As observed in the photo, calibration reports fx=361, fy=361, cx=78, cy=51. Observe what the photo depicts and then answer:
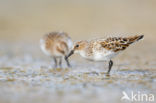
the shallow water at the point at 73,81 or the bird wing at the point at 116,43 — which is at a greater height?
the bird wing at the point at 116,43

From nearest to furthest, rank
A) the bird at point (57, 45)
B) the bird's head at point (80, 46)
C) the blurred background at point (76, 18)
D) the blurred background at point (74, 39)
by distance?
the blurred background at point (74, 39), the bird's head at point (80, 46), the bird at point (57, 45), the blurred background at point (76, 18)

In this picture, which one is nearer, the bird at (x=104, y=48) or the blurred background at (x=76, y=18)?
the bird at (x=104, y=48)

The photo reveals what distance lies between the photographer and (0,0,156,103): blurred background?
22.4 feet

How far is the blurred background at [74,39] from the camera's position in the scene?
22.4ft

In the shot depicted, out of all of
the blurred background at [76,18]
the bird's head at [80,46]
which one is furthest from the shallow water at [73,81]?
the blurred background at [76,18]

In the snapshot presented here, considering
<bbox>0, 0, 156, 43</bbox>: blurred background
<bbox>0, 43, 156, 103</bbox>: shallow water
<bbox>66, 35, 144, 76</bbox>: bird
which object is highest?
<bbox>0, 0, 156, 43</bbox>: blurred background

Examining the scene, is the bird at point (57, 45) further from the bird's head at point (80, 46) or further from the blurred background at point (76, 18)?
the blurred background at point (76, 18)

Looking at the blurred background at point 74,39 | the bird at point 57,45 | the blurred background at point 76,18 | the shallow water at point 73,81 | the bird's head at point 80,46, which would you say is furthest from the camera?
the blurred background at point 76,18

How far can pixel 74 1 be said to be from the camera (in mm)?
19625

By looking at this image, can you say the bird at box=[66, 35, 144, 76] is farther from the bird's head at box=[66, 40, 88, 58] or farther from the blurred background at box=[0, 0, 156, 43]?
the blurred background at box=[0, 0, 156, 43]

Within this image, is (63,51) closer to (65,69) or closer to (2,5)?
(65,69)

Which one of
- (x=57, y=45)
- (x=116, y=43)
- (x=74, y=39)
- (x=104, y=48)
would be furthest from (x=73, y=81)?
(x=74, y=39)

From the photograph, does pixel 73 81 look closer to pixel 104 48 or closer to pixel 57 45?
pixel 104 48

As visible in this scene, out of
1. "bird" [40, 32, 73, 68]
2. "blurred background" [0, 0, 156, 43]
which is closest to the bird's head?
"bird" [40, 32, 73, 68]
